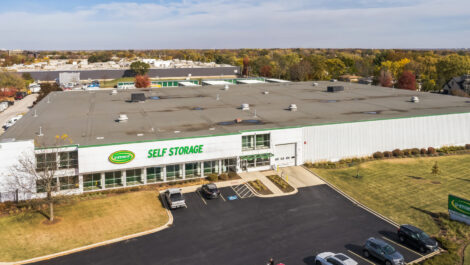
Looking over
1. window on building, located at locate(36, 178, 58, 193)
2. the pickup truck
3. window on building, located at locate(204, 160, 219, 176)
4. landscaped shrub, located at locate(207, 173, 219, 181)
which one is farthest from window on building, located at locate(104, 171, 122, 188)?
landscaped shrub, located at locate(207, 173, 219, 181)

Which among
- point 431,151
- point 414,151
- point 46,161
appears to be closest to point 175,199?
point 46,161

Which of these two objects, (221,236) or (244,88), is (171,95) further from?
(221,236)

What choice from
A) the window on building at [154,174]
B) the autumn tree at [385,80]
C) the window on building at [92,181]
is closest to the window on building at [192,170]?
the window on building at [154,174]

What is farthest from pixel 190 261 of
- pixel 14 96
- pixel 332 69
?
pixel 332 69

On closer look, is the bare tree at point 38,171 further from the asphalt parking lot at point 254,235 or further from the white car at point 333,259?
the white car at point 333,259

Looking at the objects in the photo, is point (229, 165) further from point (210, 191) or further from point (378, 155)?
point (378, 155)

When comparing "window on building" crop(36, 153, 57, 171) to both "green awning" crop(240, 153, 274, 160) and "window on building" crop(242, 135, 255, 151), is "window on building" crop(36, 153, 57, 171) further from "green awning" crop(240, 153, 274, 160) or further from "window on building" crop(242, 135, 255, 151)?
"window on building" crop(242, 135, 255, 151)
